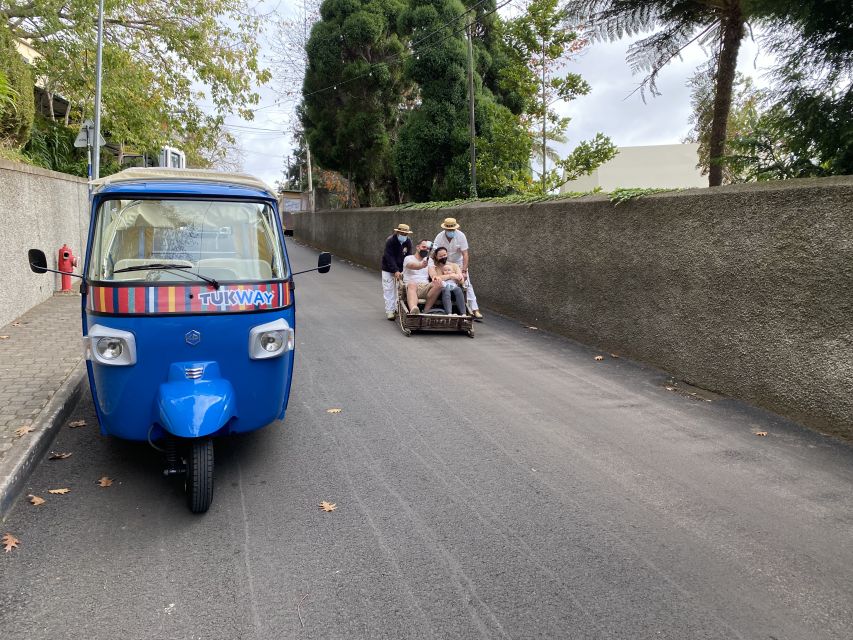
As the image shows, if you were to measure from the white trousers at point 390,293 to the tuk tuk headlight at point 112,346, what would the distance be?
24.5 feet

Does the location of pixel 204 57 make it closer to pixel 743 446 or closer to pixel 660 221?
pixel 660 221

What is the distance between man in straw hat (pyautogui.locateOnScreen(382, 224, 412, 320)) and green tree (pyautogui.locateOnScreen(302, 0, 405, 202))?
1414cm

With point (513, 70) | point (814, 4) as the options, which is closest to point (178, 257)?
point (814, 4)

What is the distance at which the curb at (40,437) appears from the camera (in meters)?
4.24

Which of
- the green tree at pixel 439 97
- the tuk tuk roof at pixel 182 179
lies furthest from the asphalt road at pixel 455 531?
the green tree at pixel 439 97

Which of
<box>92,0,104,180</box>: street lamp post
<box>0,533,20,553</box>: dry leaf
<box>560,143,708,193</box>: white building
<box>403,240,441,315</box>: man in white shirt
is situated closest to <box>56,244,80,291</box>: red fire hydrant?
<box>92,0,104,180</box>: street lamp post

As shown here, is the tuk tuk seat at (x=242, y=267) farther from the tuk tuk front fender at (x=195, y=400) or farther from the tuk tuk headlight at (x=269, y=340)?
the tuk tuk front fender at (x=195, y=400)

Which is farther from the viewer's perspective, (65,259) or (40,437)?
(65,259)

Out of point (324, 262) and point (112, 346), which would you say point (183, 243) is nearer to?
point (112, 346)

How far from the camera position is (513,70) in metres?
16.9

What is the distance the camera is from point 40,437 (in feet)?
16.5

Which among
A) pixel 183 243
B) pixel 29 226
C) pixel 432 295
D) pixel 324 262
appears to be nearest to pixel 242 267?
pixel 183 243

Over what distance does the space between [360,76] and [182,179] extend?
21.3 m

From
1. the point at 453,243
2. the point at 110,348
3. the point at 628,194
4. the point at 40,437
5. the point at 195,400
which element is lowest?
the point at 40,437
